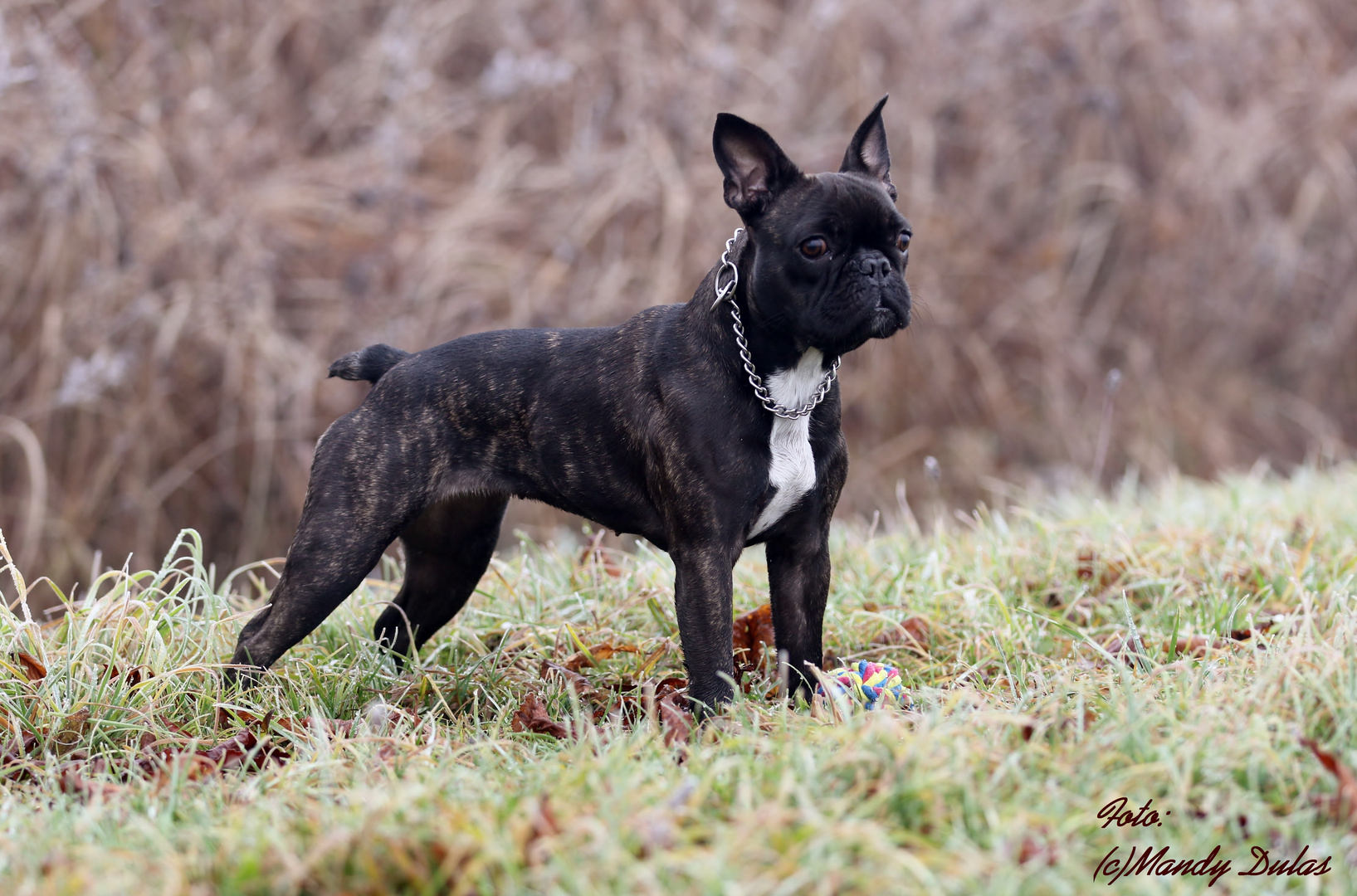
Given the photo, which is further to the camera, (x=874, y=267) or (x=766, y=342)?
(x=766, y=342)

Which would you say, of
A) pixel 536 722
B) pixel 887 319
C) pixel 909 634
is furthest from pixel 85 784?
pixel 909 634

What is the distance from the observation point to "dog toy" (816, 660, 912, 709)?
11.4ft

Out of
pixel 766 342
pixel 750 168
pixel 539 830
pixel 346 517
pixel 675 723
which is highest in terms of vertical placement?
pixel 750 168

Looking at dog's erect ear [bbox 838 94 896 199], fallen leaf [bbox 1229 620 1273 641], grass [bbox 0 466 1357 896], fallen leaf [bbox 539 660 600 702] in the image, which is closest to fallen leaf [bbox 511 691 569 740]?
grass [bbox 0 466 1357 896]

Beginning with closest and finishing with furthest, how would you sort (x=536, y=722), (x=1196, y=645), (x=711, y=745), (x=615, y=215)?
1. (x=711, y=745)
2. (x=536, y=722)
3. (x=1196, y=645)
4. (x=615, y=215)

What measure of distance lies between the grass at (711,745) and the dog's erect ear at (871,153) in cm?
145

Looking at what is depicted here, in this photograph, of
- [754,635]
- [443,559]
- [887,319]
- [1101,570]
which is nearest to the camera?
[887,319]

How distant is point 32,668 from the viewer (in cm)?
359

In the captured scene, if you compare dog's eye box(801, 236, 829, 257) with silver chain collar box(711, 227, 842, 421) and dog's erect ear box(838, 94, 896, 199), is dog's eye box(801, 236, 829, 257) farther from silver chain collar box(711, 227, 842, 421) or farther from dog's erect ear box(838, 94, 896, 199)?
dog's erect ear box(838, 94, 896, 199)

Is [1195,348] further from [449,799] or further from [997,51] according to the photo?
[449,799]

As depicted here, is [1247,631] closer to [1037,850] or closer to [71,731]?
[1037,850]

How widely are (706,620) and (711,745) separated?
374 mm

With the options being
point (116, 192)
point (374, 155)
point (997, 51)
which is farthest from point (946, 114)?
point (116, 192)

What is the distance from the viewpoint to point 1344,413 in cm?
888
